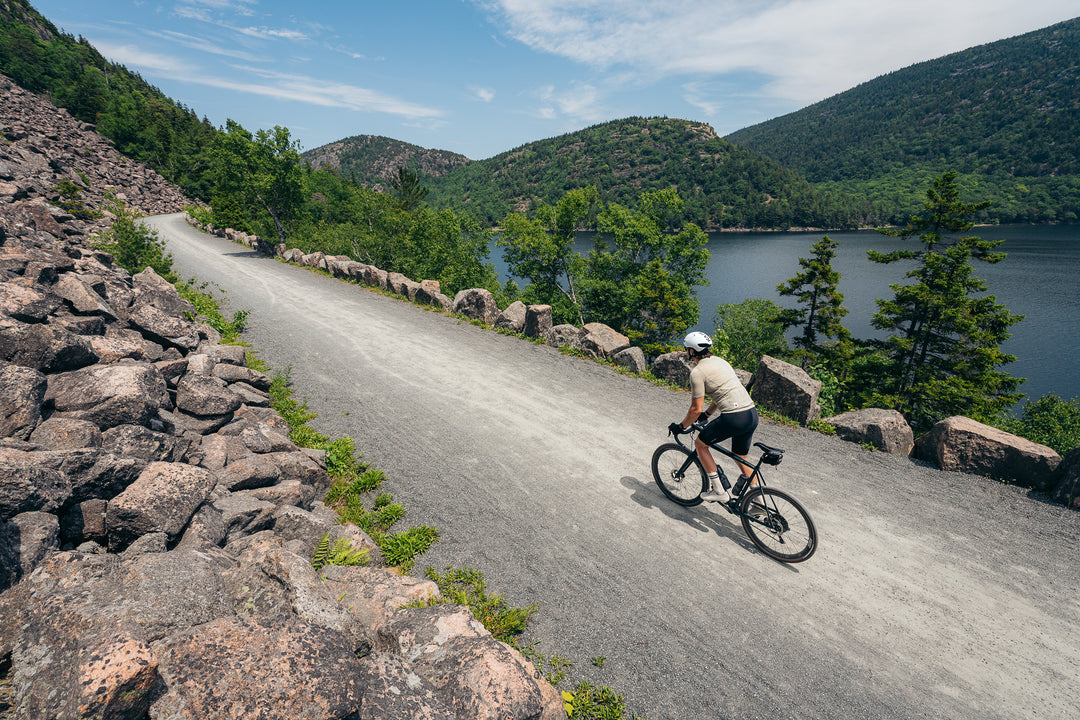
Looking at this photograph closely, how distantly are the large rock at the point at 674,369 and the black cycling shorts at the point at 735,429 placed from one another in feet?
16.6

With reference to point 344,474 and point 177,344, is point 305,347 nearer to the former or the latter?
point 177,344

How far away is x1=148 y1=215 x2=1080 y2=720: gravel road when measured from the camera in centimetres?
453

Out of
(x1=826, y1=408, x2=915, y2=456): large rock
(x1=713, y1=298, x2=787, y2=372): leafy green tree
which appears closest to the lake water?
(x1=713, y1=298, x2=787, y2=372): leafy green tree

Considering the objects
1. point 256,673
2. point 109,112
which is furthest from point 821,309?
point 109,112

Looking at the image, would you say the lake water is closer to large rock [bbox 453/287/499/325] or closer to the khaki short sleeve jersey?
large rock [bbox 453/287/499/325]

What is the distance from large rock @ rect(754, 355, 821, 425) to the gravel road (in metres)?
0.57

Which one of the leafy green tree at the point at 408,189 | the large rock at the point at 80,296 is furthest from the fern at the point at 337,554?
the leafy green tree at the point at 408,189

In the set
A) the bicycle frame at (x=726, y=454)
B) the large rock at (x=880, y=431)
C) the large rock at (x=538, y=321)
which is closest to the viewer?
the bicycle frame at (x=726, y=454)

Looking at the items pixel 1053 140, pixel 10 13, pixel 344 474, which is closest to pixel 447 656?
pixel 344 474

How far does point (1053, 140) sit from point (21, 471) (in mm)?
275578

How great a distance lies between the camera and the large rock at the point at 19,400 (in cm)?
470

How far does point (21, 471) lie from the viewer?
383 centimetres

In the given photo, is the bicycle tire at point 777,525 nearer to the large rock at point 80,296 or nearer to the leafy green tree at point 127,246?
the large rock at point 80,296

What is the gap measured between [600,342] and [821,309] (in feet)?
76.5
